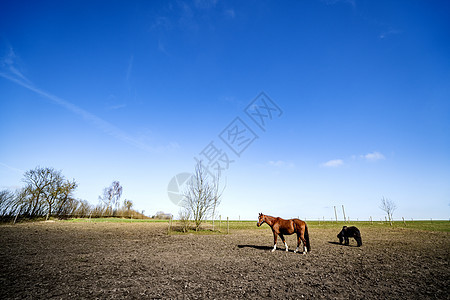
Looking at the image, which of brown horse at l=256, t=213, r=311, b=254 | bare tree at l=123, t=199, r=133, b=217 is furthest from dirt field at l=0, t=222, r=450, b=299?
bare tree at l=123, t=199, r=133, b=217

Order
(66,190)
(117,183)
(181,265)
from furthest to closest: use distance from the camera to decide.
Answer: (117,183)
(66,190)
(181,265)

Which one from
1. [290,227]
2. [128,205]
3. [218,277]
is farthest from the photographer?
[128,205]

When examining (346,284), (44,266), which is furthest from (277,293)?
(44,266)

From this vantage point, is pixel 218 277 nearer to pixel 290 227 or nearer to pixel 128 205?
pixel 290 227

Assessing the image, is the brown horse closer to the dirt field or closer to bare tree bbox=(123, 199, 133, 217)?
the dirt field

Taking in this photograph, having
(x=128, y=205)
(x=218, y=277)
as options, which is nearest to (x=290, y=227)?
(x=218, y=277)

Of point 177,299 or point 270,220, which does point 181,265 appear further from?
point 270,220

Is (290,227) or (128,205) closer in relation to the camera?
(290,227)

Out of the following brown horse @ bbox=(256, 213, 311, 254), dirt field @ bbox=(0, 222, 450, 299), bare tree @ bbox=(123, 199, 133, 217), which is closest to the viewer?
dirt field @ bbox=(0, 222, 450, 299)

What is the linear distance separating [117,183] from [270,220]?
7065 cm

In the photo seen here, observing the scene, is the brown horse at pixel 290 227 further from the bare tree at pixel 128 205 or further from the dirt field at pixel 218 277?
the bare tree at pixel 128 205

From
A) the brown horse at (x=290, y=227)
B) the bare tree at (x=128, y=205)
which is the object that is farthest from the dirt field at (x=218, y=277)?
the bare tree at (x=128, y=205)

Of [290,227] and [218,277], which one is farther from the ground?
[290,227]

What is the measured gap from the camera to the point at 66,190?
4134 cm
